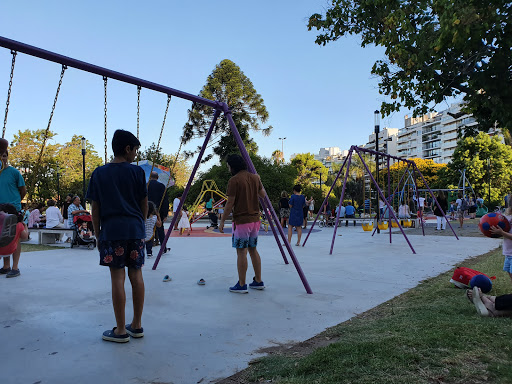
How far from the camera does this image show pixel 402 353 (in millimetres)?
2686

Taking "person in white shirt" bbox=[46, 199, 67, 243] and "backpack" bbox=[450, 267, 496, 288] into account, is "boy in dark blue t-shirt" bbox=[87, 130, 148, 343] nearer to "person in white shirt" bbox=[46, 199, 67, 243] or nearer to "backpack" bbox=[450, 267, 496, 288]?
"backpack" bbox=[450, 267, 496, 288]

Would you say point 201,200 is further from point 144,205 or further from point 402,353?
point 402,353

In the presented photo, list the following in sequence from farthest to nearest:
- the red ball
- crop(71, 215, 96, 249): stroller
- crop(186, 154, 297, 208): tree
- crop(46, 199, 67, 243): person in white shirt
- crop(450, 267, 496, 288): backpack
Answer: crop(186, 154, 297, 208): tree, crop(46, 199, 67, 243): person in white shirt, crop(71, 215, 96, 249): stroller, crop(450, 267, 496, 288): backpack, the red ball

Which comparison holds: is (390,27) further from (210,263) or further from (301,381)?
(301,381)

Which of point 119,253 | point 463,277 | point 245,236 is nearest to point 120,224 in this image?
point 119,253

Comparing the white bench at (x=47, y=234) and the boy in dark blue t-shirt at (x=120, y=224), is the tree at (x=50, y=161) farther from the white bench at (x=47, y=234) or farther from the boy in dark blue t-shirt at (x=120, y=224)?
the boy in dark blue t-shirt at (x=120, y=224)

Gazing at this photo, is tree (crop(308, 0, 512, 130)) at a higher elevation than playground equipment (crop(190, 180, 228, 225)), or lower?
higher

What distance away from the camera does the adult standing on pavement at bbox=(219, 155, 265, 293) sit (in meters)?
4.98

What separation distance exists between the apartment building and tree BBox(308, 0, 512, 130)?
9107cm

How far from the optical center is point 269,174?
29156 millimetres

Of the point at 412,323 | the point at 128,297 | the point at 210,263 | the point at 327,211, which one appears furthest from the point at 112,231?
the point at 327,211

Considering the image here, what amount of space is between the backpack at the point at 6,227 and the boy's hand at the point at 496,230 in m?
4.91

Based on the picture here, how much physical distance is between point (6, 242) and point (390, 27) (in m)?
7.51

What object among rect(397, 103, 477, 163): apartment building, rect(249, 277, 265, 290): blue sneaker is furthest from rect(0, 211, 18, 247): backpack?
rect(397, 103, 477, 163): apartment building
